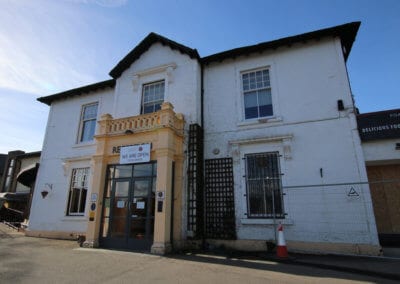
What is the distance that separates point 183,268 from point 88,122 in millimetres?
9462

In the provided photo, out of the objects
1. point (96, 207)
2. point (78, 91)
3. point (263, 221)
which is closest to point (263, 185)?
point (263, 221)

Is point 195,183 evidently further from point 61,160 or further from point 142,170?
point 61,160

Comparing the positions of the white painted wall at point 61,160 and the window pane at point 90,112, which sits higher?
the window pane at point 90,112

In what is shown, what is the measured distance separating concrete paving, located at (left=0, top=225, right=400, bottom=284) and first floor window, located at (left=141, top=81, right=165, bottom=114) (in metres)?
5.73

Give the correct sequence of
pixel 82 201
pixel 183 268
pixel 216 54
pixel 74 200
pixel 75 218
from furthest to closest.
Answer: pixel 74 200 < pixel 82 201 < pixel 75 218 < pixel 216 54 < pixel 183 268

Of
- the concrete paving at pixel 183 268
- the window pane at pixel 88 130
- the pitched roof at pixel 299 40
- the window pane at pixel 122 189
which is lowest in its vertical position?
the concrete paving at pixel 183 268

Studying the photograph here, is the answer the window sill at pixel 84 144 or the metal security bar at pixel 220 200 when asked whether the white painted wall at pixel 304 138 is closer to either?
the metal security bar at pixel 220 200

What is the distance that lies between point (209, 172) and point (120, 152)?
3300 mm

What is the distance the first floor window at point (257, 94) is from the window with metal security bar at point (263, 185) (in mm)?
1644

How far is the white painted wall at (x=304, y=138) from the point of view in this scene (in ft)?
24.2

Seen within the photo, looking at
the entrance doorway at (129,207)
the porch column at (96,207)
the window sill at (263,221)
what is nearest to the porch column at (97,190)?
the porch column at (96,207)

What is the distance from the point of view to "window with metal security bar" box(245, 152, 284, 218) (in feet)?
27.0

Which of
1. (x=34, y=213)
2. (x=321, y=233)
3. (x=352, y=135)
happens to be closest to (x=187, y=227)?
(x=321, y=233)

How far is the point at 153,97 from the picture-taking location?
35.4ft
